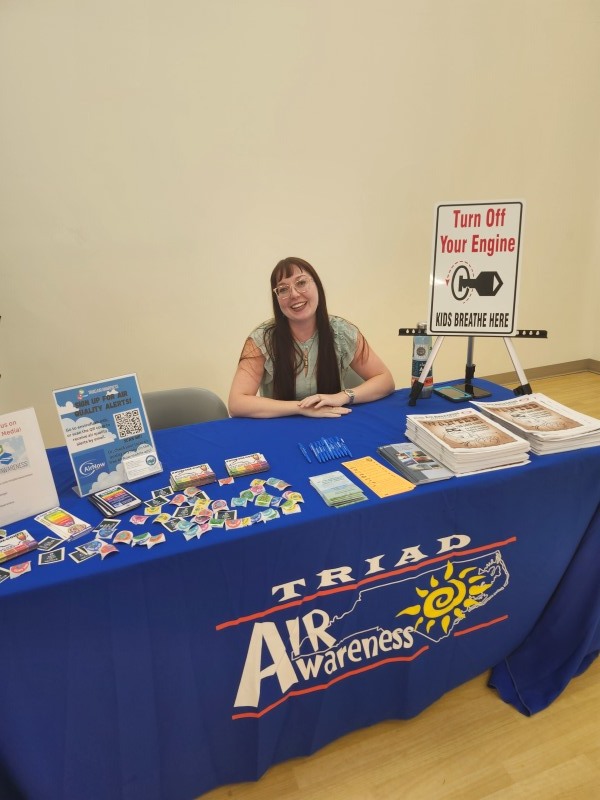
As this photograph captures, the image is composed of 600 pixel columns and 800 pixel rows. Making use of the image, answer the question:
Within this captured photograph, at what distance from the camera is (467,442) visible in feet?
4.24

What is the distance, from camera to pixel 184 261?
9.94 ft

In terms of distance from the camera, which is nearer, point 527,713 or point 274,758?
point 274,758

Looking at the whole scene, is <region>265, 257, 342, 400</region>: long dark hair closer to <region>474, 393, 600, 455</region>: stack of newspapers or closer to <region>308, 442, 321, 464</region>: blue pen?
<region>308, 442, 321, 464</region>: blue pen

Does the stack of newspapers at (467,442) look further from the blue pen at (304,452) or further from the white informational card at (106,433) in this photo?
the white informational card at (106,433)

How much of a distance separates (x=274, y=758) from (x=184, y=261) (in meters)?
2.71

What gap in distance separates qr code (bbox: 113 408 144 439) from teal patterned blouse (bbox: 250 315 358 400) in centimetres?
75

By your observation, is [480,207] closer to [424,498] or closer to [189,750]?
[424,498]

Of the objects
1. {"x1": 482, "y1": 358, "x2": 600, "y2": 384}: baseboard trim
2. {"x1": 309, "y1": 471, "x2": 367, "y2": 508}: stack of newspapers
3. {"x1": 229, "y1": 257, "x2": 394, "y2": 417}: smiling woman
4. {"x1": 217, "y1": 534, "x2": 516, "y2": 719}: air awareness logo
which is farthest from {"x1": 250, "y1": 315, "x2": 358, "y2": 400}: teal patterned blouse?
{"x1": 482, "y1": 358, "x2": 600, "y2": 384}: baseboard trim

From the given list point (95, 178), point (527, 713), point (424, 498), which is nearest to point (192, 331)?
point (95, 178)

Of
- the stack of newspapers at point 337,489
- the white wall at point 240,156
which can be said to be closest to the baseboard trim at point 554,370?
the white wall at point 240,156

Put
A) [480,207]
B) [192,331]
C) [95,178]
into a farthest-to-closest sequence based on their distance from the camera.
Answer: [192,331] < [95,178] < [480,207]

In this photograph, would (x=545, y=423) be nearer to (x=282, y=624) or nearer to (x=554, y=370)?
(x=282, y=624)

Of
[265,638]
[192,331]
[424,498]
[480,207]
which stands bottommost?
[265,638]

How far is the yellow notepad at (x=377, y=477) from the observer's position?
118cm
